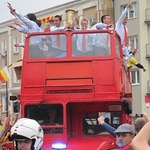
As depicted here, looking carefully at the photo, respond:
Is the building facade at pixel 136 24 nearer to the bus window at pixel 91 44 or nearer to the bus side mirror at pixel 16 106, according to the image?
the bus window at pixel 91 44

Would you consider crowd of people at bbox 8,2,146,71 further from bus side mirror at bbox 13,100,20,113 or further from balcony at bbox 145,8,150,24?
balcony at bbox 145,8,150,24

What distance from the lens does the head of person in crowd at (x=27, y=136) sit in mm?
4195

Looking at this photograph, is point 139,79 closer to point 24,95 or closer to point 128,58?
point 128,58

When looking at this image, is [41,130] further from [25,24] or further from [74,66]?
[25,24]

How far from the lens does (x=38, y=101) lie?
10.4m

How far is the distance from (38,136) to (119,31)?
8.09m

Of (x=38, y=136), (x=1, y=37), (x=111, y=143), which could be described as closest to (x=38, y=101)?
(x=111, y=143)

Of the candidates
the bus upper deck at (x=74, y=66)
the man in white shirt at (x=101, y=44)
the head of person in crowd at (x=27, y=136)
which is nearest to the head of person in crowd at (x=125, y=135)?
the head of person in crowd at (x=27, y=136)

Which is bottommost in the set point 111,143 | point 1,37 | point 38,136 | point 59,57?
point 111,143

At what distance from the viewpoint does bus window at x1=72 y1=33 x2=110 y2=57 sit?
421 inches

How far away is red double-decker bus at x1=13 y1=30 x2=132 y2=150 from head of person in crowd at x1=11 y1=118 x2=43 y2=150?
5807mm

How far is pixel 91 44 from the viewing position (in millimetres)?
10805

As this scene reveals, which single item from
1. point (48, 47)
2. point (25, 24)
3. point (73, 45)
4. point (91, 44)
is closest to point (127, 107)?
point (91, 44)

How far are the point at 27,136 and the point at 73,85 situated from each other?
20.9 feet
